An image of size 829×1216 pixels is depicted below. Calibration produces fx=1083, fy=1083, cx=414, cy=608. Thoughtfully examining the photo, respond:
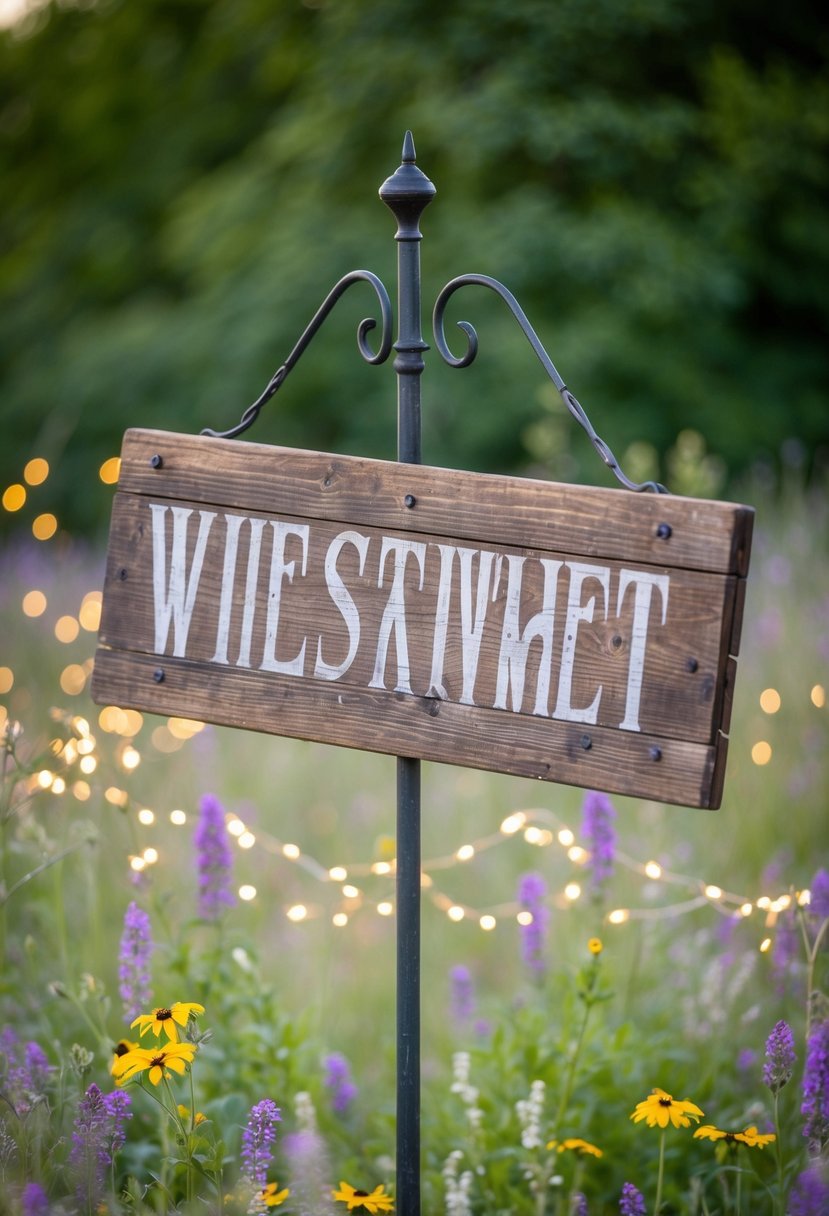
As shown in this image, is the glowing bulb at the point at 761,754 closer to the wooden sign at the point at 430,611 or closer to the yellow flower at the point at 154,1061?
the wooden sign at the point at 430,611

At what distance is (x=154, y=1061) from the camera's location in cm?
139

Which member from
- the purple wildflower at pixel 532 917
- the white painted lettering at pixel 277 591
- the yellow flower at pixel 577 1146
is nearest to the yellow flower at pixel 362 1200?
the yellow flower at pixel 577 1146

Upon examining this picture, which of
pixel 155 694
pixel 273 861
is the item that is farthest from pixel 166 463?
pixel 273 861

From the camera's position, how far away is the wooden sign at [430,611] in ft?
4.42

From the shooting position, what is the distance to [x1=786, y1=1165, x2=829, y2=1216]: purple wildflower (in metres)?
1.43

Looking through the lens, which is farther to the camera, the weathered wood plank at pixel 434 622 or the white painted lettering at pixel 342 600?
the white painted lettering at pixel 342 600

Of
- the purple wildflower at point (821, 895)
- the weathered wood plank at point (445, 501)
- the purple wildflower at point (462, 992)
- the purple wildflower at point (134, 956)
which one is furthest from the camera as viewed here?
the purple wildflower at point (462, 992)

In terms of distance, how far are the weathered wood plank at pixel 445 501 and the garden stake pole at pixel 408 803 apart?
0.38ft

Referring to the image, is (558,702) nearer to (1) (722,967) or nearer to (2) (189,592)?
(2) (189,592)

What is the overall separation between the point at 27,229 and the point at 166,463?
842cm

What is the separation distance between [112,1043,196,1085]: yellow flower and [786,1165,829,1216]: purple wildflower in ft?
2.75

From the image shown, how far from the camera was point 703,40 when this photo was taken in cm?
684

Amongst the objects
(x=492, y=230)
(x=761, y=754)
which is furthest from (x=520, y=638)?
(x=492, y=230)

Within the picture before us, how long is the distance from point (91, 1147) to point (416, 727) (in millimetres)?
713
